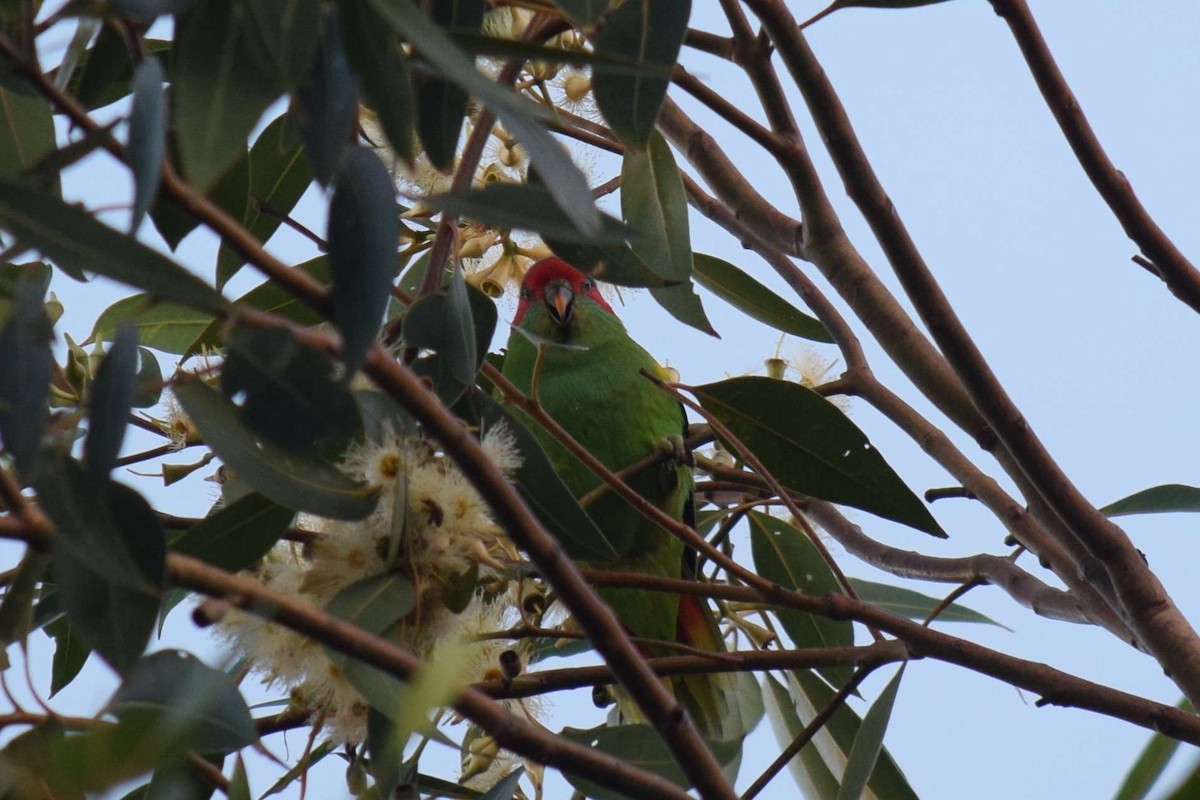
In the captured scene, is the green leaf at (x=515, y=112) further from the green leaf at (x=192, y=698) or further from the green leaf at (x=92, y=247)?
the green leaf at (x=192, y=698)

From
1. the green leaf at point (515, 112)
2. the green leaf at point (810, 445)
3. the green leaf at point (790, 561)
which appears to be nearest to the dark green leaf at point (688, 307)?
the green leaf at point (810, 445)

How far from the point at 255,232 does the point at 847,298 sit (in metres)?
0.75

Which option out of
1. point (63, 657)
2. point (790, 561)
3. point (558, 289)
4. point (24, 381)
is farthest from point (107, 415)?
point (558, 289)

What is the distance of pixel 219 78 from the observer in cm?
81

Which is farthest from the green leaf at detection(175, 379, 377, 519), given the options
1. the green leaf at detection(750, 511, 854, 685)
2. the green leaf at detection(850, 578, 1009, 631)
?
the green leaf at detection(850, 578, 1009, 631)

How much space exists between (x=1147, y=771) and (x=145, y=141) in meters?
0.64

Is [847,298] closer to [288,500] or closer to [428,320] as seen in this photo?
[428,320]

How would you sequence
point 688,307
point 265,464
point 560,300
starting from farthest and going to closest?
1. point 560,300
2. point 688,307
3. point 265,464

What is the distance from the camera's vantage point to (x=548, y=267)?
7.98 feet

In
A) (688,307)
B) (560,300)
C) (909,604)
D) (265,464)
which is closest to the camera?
(265,464)

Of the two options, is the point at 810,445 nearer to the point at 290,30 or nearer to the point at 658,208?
the point at 658,208

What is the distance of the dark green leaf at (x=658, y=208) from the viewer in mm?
1384

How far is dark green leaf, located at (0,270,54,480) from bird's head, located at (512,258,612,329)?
63.8 inches

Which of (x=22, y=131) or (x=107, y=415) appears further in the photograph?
(x=22, y=131)
